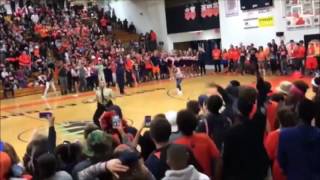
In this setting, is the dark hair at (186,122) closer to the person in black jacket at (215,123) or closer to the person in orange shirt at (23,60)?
the person in black jacket at (215,123)

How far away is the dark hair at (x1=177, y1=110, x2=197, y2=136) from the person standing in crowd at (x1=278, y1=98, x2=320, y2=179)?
734 millimetres

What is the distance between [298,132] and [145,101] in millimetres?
13303

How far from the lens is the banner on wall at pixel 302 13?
22.9 m

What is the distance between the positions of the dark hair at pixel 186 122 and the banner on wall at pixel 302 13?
20.3 m

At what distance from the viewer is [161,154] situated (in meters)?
3.57

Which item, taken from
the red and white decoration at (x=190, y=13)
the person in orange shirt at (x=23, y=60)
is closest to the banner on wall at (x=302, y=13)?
the red and white decoration at (x=190, y=13)

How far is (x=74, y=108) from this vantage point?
17188 mm

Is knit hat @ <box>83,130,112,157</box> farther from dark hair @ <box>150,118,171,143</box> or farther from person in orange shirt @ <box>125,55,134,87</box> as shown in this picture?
person in orange shirt @ <box>125,55,134,87</box>

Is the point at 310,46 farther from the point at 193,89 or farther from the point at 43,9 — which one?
the point at 43,9

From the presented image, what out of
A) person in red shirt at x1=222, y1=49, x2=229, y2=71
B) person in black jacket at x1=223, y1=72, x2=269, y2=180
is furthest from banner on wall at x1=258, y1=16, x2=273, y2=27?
person in black jacket at x1=223, y1=72, x2=269, y2=180

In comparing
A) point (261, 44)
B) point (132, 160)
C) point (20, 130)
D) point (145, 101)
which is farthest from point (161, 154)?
point (261, 44)

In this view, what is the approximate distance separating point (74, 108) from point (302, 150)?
45.7 feet

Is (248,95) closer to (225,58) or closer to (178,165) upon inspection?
(178,165)

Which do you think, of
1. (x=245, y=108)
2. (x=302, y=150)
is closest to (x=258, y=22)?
(x=245, y=108)
